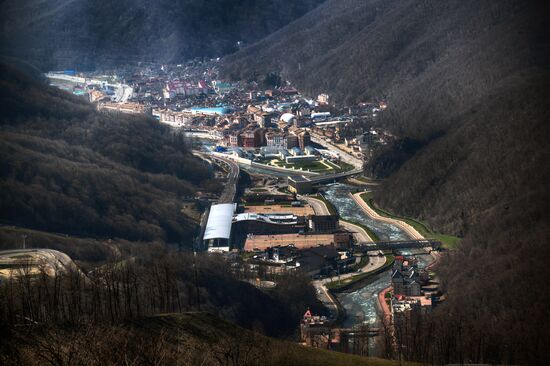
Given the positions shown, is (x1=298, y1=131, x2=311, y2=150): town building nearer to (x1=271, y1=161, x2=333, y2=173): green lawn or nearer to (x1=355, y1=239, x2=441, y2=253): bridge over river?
(x1=271, y1=161, x2=333, y2=173): green lawn

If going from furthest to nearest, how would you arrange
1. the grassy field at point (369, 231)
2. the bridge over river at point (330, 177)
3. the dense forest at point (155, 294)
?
the bridge over river at point (330, 177), the grassy field at point (369, 231), the dense forest at point (155, 294)

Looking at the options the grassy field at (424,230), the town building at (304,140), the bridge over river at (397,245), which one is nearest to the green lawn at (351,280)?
the bridge over river at (397,245)

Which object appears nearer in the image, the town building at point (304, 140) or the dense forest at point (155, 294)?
the dense forest at point (155, 294)

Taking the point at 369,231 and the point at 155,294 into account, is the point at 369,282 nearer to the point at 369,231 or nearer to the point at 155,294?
the point at 369,231

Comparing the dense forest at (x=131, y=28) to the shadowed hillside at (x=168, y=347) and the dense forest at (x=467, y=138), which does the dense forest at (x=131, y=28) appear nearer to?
the dense forest at (x=467, y=138)

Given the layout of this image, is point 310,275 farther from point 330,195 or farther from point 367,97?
point 367,97

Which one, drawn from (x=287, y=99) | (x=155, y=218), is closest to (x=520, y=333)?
(x=155, y=218)

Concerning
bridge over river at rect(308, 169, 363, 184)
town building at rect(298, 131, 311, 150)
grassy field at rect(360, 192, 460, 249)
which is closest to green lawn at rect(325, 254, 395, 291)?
grassy field at rect(360, 192, 460, 249)
